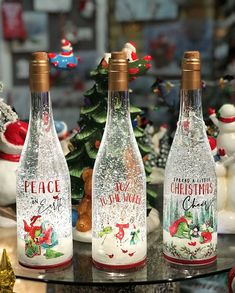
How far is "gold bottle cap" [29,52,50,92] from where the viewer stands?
2.78ft

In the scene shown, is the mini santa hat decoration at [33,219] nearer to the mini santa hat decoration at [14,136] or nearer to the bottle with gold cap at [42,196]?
the bottle with gold cap at [42,196]

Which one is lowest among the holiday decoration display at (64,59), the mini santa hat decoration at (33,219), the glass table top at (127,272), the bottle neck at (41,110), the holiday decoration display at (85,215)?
the glass table top at (127,272)

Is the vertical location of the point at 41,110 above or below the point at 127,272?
above

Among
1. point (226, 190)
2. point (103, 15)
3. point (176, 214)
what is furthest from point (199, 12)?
point (176, 214)

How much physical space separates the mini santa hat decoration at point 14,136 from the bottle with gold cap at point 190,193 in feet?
1.10

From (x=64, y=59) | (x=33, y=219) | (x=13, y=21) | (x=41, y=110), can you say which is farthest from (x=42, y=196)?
(x=13, y=21)

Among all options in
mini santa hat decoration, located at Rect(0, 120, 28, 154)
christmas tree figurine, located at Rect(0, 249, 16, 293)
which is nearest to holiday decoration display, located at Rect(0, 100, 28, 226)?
mini santa hat decoration, located at Rect(0, 120, 28, 154)

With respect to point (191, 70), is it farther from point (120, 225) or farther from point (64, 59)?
point (64, 59)

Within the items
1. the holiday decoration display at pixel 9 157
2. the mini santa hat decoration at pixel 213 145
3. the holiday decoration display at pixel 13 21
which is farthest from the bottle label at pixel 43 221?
the holiday decoration display at pixel 13 21

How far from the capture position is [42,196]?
2.95 ft

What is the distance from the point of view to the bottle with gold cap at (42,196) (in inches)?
35.5

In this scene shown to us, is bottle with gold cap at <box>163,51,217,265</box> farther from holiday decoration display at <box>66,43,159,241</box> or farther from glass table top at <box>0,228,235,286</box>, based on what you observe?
holiday decoration display at <box>66,43,159,241</box>

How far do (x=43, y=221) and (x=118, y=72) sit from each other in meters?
0.27

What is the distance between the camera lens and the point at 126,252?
2.97 feet
